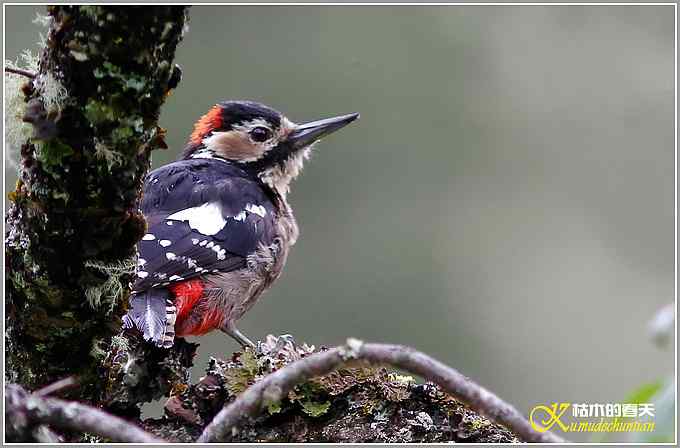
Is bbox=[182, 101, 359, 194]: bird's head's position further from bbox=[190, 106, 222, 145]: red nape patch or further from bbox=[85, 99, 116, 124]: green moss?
bbox=[85, 99, 116, 124]: green moss

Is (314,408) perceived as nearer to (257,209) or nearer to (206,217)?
(206,217)

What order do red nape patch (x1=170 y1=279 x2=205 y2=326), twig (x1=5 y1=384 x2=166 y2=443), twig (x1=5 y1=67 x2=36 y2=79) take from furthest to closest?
red nape patch (x1=170 y1=279 x2=205 y2=326) → twig (x1=5 y1=67 x2=36 y2=79) → twig (x1=5 y1=384 x2=166 y2=443)

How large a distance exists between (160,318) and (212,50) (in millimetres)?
4921

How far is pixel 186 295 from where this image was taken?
4.28 meters

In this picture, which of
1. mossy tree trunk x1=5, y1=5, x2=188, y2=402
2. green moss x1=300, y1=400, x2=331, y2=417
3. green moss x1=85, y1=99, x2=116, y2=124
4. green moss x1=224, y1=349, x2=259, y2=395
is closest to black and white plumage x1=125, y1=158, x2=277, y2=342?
green moss x1=224, y1=349, x2=259, y2=395

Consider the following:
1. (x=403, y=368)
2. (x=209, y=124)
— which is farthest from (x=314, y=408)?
(x=209, y=124)

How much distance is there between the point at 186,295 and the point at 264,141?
1.24m

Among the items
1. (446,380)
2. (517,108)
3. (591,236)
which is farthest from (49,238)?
(517,108)

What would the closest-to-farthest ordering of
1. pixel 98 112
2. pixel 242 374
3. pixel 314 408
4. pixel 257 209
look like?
pixel 98 112
pixel 314 408
pixel 242 374
pixel 257 209

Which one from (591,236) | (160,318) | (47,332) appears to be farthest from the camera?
(591,236)

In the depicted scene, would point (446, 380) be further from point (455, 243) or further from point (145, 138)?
point (455, 243)

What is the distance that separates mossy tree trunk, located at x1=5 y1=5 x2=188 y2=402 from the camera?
2139mm

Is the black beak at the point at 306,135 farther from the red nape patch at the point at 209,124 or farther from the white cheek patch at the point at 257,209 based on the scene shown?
the white cheek patch at the point at 257,209

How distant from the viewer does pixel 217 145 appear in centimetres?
526
